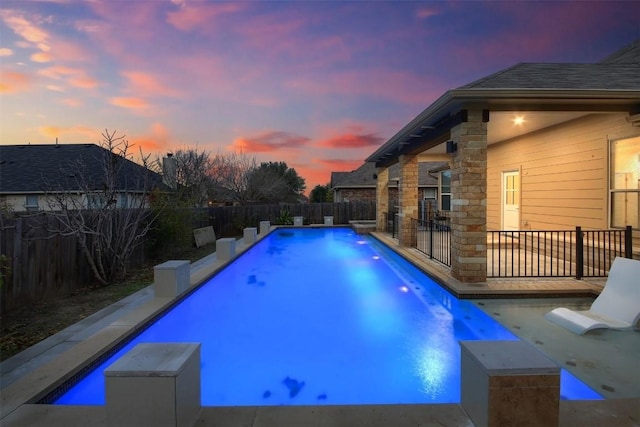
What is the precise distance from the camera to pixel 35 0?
788cm

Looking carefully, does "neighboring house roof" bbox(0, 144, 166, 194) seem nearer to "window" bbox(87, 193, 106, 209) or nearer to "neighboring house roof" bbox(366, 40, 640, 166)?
"window" bbox(87, 193, 106, 209)

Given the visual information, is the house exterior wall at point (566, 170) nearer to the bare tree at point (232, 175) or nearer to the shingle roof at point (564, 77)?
the shingle roof at point (564, 77)

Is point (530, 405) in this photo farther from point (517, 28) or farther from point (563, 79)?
point (517, 28)

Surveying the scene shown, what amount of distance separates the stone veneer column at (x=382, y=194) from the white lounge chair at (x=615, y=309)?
1023 cm

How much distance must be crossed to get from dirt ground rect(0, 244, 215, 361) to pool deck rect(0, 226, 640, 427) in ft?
0.72

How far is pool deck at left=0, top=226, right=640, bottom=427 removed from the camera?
235cm

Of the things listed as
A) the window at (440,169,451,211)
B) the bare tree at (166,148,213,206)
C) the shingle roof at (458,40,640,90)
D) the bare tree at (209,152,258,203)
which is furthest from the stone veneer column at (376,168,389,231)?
the bare tree at (209,152,258,203)

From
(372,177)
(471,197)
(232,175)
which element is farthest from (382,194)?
(232,175)

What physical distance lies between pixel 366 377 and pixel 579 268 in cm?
490

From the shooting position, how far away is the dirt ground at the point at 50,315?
3.96 m

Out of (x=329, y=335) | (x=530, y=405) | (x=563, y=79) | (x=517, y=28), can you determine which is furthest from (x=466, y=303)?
(x=517, y=28)

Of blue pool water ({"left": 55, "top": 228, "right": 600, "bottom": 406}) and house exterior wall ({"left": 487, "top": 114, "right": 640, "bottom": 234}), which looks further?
house exterior wall ({"left": 487, "top": 114, "right": 640, "bottom": 234})

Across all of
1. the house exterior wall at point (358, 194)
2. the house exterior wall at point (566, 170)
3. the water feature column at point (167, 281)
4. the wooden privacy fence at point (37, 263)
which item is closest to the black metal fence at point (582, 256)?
the house exterior wall at point (566, 170)

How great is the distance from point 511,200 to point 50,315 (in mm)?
11173
